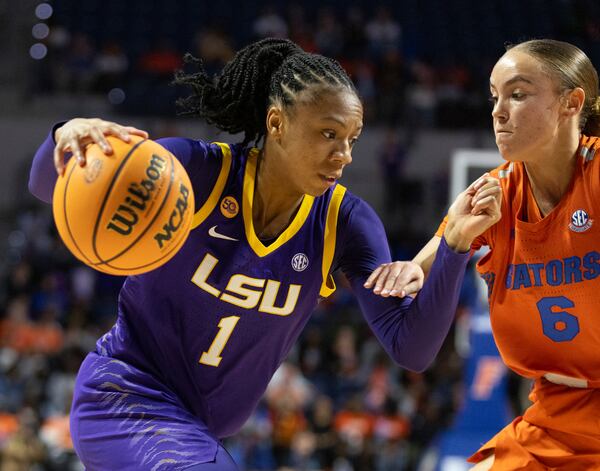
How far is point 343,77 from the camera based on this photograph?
10.8ft

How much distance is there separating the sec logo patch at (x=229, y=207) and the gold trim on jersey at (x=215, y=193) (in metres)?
0.03

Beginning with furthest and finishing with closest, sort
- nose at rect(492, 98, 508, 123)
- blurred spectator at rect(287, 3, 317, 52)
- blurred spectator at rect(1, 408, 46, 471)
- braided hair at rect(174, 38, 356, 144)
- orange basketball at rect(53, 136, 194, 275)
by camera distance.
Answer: blurred spectator at rect(287, 3, 317, 52) < blurred spectator at rect(1, 408, 46, 471) < braided hair at rect(174, 38, 356, 144) < nose at rect(492, 98, 508, 123) < orange basketball at rect(53, 136, 194, 275)

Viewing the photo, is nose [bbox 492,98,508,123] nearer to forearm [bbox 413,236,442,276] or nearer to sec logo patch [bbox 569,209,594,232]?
sec logo patch [bbox 569,209,594,232]

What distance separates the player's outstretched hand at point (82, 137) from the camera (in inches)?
113

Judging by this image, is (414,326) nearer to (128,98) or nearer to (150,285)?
(150,285)

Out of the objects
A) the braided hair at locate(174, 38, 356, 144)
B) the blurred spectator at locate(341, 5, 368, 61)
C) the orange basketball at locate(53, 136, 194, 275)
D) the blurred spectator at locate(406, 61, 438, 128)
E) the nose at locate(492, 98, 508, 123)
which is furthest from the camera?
the blurred spectator at locate(341, 5, 368, 61)

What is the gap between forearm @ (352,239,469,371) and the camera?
3.08m

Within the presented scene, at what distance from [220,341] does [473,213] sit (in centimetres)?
95

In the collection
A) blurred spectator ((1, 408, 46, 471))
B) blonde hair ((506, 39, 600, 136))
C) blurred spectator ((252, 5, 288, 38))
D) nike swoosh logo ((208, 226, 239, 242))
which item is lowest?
blurred spectator ((1, 408, 46, 471))

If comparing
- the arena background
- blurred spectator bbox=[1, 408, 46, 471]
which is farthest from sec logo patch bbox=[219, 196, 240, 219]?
blurred spectator bbox=[1, 408, 46, 471]

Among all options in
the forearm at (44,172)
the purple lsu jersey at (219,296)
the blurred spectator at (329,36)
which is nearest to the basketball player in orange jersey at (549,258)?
the purple lsu jersey at (219,296)

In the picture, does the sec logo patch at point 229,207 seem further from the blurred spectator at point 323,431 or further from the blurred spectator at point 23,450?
the blurred spectator at point 323,431

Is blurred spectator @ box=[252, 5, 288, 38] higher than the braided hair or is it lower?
higher

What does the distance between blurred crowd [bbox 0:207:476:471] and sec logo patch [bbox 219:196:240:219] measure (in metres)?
5.94
